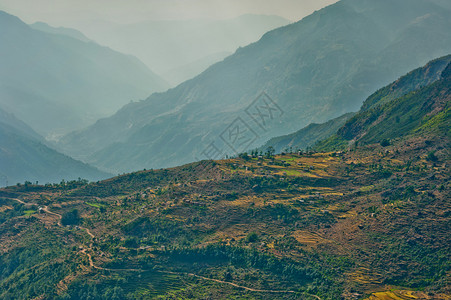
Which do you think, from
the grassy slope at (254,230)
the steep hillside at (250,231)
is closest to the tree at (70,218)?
the steep hillside at (250,231)

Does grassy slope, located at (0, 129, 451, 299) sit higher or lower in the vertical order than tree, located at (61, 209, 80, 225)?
lower

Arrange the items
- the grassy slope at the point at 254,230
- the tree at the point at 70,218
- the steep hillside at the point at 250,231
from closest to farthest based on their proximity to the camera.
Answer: the steep hillside at the point at 250,231 → the grassy slope at the point at 254,230 → the tree at the point at 70,218

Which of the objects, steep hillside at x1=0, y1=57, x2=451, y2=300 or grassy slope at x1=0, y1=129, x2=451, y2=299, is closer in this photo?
steep hillside at x1=0, y1=57, x2=451, y2=300

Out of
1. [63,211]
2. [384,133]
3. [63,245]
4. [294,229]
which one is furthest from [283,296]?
[384,133]

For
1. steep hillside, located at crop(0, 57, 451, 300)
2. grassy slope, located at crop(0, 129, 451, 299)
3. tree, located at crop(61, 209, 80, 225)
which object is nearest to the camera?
steep hillside, located at crop(0, 57, 451, 300)

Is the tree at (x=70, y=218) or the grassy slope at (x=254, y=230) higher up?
the tree at (x=70, y=218)

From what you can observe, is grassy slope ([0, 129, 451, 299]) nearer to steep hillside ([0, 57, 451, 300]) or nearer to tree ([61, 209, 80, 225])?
steep hillside ([0, 57, 451, 300])

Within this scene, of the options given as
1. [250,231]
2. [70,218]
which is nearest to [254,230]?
[250,231]

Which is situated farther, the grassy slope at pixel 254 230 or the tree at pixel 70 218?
the tree at pixel 70 218

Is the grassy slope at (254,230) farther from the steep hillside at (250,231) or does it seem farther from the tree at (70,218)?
the tree at (70,218)

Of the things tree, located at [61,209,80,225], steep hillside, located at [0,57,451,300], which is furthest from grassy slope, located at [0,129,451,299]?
tree, located at [61,209,80,225]

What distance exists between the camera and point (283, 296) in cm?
8600

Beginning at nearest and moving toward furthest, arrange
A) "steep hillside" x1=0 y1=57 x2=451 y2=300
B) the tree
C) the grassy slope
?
"steep hillside" x1=0 y1=57 x2=451 y2=300, the grassy slope, the tree

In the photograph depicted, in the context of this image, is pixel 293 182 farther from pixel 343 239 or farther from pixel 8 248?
pixel 8 248
